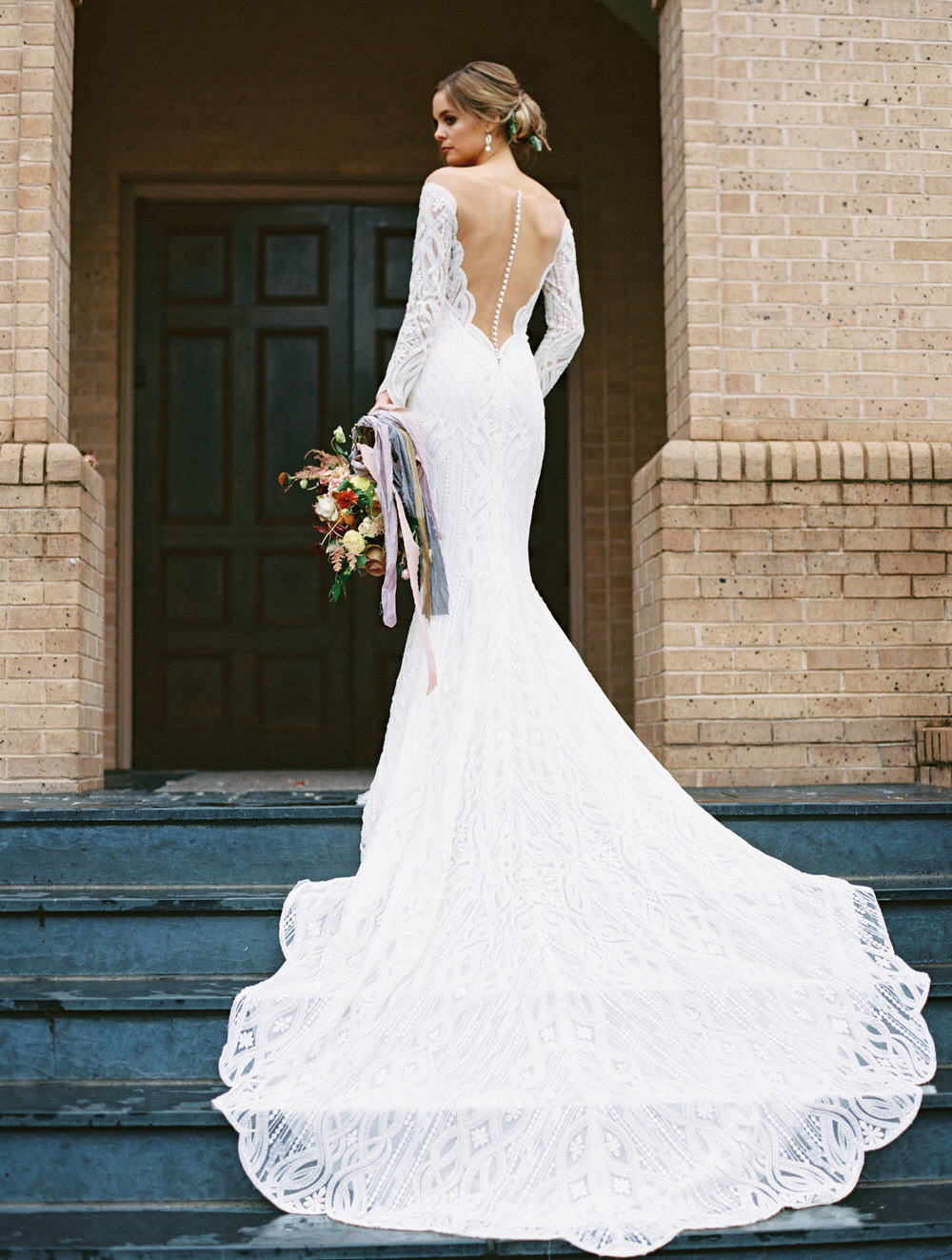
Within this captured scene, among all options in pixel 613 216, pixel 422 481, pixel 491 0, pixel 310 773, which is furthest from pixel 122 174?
pixel 422 481

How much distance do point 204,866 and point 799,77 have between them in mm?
3921

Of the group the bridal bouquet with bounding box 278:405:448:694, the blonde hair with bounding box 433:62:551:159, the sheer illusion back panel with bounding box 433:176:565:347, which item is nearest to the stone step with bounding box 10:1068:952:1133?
the bridal bouquet with bounding box 278:405:448:694

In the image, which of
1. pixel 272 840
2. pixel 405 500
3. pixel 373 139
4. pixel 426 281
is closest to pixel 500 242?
pixel 426 281

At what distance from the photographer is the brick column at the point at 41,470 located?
15.2 ft

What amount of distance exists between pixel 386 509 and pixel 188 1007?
135cm

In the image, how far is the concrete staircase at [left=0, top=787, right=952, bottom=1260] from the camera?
2.41 m

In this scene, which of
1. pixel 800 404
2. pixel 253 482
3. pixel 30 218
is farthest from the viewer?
pixel 253 482

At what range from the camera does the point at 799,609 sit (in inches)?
192

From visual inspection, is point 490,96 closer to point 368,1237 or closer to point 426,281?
point 426,281

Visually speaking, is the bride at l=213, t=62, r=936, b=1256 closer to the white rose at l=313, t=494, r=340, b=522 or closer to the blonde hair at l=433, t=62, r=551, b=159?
the blonde hair at l=433, t=62, r=551, b=159

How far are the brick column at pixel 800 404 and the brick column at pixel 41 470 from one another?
223 cm

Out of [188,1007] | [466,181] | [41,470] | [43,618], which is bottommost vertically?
[188,1007]

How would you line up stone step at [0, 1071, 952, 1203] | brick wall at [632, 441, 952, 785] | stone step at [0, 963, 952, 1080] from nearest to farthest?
stone step at [0, 1071, 952, 1203] → stone step at [0, 963, 952, 1080] → brick wall at [632, 441, 952, 785]

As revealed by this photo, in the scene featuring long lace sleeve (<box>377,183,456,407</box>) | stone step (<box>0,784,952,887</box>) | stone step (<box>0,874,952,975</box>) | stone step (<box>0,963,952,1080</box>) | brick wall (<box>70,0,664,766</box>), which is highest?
brick wall (<box>70,0,664,766</box>)
